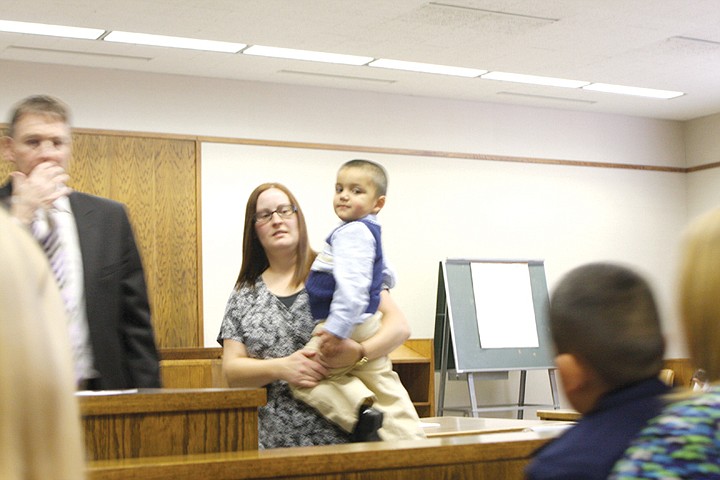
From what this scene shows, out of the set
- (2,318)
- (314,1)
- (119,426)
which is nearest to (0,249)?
(2,318)

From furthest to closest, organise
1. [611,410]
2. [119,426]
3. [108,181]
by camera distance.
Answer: [108,181]
[119,426]
[611,410]

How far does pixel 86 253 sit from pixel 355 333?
0.80m

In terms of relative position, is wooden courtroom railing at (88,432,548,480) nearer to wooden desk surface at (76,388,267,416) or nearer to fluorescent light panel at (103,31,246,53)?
wooden desk surface at (76,388,267,416)

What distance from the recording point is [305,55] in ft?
27.1

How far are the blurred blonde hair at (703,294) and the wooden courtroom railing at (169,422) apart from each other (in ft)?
4.28

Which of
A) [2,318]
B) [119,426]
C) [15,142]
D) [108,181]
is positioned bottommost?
[119,426]

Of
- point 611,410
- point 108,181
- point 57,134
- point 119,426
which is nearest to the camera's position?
point 611,410

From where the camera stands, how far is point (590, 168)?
35.5 feet

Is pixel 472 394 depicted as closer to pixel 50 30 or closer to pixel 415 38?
pixel 415 38

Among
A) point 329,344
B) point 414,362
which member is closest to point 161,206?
point 414,362

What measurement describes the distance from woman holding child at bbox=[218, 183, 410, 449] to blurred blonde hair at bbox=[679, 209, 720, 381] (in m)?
1.63

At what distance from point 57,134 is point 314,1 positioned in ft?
13.5

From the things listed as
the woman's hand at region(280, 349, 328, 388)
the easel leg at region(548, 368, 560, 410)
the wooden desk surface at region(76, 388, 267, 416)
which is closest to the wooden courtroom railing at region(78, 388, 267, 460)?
the wooden desk surface at region(76, 388, 267, 416)

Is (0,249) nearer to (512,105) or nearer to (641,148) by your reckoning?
(512,105)
